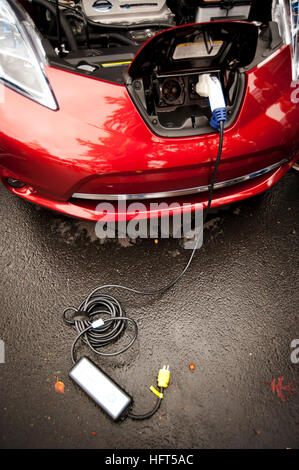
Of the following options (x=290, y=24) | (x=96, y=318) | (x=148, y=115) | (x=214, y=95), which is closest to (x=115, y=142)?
(x=148, y=115)

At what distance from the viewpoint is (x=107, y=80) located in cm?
113

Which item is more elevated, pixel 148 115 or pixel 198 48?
pixel 198 48

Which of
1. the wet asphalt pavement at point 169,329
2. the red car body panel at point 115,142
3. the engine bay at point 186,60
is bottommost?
the wet asphalt pavement at point 169,329

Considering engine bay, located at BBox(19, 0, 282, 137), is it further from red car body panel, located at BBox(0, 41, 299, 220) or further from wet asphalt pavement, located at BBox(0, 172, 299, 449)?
wet asphalt pavement, located at BBox(0, 172, 299, 449)

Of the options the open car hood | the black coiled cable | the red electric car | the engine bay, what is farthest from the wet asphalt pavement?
the open car hood

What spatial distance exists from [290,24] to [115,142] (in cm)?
91

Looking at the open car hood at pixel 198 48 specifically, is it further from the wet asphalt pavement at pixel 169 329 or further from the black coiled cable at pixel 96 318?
the black coiled cable at pixel 96 318

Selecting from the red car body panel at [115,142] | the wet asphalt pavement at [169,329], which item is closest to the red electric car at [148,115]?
the red car body panel at [115,142]

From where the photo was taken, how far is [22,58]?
116 cm

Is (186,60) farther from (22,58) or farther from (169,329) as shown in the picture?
(169,329)

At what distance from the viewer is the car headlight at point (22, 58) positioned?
111cm

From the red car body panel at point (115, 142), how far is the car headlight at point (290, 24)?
0.13ft

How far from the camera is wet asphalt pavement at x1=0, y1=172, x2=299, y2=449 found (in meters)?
1.11

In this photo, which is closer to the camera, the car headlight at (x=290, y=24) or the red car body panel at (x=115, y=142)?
the red car body panel at (x=115, y=142)
